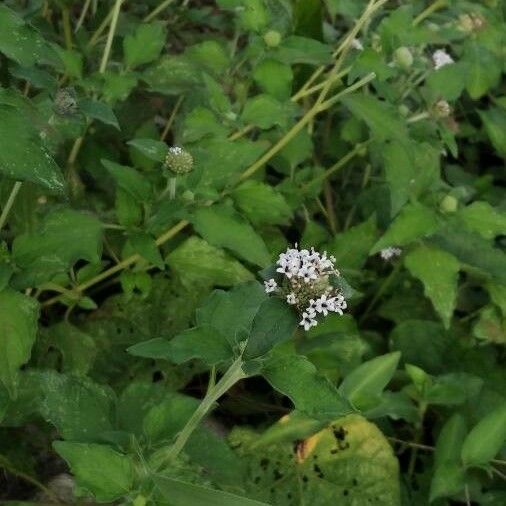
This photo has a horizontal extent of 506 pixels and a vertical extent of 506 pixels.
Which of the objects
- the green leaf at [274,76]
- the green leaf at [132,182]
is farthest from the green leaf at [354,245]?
the green leaf at [132,182]

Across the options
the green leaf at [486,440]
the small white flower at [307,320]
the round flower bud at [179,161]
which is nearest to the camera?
the small white flower at [307,320]

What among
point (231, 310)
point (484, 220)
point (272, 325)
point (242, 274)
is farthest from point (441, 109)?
point (272, 325)

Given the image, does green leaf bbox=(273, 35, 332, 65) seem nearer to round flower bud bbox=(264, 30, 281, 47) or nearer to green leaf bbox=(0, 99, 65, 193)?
round flower bud bbox=(264, 30, 281, 47)

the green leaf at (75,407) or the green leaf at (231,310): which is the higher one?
the green leaf at (231,310)

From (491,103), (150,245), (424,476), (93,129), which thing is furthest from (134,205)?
(491,103)

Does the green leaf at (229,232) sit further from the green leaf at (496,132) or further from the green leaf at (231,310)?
the green leaf at (496,132)

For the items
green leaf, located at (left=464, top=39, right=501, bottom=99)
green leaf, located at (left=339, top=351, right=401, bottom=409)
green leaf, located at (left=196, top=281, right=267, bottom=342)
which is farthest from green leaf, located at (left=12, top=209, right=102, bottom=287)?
green leaf, located at (left=464, top=39, right=501, bottom=99)
